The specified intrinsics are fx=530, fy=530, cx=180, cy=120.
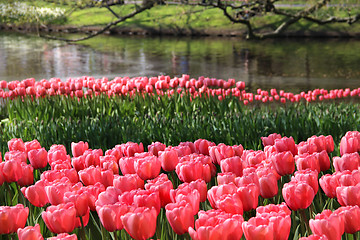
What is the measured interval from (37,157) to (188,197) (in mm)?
1539

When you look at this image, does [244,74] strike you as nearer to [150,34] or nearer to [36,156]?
[36,156]

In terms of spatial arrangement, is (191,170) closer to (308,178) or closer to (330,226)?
(308,178)

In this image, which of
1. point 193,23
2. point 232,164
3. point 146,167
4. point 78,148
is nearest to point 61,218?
point 146,167

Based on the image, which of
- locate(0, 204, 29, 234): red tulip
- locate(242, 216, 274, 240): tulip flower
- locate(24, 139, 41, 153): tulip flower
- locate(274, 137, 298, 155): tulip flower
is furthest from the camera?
locate(24, 139, 41, 153): tulip flower

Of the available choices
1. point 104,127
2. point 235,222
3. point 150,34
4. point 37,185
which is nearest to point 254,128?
point 104,127

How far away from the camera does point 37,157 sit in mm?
3355

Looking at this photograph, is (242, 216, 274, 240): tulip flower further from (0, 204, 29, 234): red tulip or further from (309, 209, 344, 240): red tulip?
(0, 204, 29, 234): red tulip

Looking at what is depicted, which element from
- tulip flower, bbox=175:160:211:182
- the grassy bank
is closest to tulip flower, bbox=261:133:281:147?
tulip flower, bbox=175:160:211:182

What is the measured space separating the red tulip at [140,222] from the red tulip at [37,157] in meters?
1.57

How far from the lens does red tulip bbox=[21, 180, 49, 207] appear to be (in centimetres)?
249

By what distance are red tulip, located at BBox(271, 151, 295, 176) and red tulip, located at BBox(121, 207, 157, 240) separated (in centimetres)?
106

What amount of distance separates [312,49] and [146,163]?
25468 mm

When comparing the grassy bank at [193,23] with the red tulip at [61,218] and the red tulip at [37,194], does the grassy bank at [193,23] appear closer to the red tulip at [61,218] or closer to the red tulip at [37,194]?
the red tulip at [37,194]

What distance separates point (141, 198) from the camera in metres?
2.15
